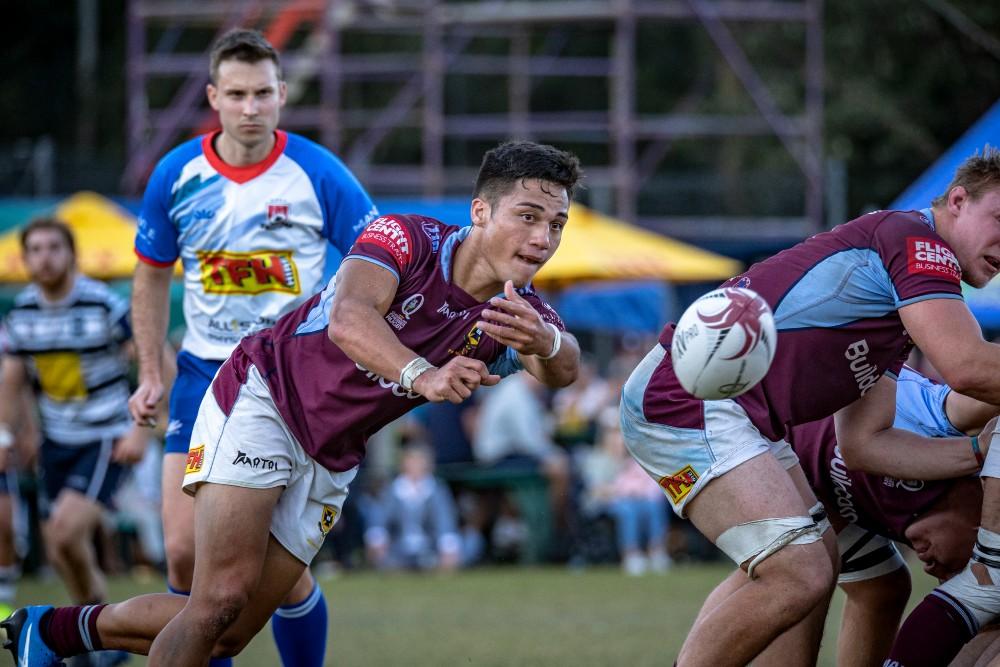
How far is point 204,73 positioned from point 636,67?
14752 mm

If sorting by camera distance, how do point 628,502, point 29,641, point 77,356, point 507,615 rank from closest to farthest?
point 29,641
point 77,356
point 507,615
point 628,502

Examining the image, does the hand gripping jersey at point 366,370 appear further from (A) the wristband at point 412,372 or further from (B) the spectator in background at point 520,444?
(B) the spectator in background at point 520,444

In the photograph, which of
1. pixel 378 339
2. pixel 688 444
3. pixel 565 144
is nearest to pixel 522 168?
pixel 378 339

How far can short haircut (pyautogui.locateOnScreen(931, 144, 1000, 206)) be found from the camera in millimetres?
4785

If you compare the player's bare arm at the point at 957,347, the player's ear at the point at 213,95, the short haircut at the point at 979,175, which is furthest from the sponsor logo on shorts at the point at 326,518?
the short haircut at the point at 979,175

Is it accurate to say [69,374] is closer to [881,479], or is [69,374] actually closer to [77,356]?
[77,356]

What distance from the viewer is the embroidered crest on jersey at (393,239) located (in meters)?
4.82

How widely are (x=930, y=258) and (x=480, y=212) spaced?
1.49 metres

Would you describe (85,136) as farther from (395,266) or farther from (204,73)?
(395,266)

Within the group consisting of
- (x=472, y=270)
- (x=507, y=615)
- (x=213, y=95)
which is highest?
(x=213, y=95)

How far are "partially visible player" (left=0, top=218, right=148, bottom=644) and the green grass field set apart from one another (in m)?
1.05

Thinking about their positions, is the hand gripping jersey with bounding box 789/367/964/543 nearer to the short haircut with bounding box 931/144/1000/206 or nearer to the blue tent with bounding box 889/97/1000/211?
the short haircut with bounding box 931/144/1000/206

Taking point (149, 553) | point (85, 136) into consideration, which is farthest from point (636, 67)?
point (149, 553)

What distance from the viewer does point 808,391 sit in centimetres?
488
